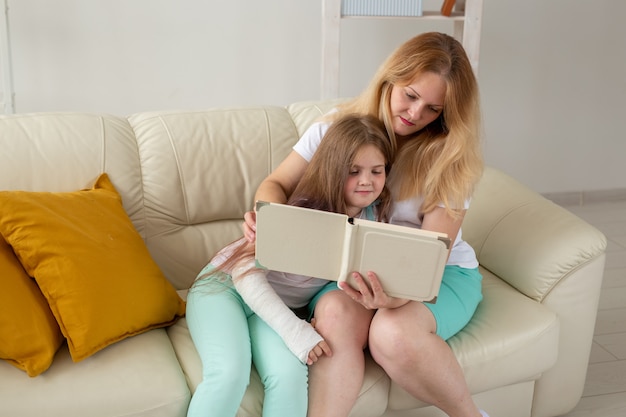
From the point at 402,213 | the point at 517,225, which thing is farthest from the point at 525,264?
the point at 402,213

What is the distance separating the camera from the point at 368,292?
5.30 ft

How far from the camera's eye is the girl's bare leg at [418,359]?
1.69 m

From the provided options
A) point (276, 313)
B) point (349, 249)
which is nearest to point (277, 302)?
point (276, 313)

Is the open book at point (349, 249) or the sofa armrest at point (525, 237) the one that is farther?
the sofa armrest at point (525, 237)

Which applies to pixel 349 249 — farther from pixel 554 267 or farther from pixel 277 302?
pixel 554 267

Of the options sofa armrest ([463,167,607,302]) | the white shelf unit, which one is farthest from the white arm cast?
the white shelf unit

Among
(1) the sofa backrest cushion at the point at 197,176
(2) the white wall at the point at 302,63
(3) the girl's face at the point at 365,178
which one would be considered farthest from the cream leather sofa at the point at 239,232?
(2) the white wall at the point at 302,63

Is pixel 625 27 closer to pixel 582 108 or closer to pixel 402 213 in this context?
pixel 582 108

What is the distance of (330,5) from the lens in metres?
2.84

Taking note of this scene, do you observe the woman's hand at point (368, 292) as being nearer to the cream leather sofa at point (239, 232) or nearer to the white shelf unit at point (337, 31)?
the cream leather sofa at point (239, 232)

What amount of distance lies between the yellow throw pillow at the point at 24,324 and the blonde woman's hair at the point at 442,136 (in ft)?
2.81

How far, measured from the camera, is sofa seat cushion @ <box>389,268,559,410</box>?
71.7 inches

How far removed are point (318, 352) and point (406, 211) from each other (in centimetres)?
45

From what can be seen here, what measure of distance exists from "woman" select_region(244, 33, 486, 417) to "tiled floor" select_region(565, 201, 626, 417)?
0.61 metres
